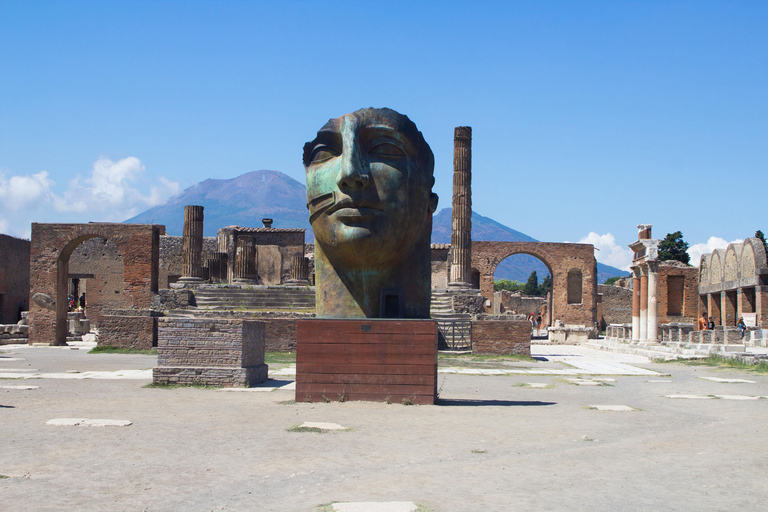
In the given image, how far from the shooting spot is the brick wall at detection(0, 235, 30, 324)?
3016cm

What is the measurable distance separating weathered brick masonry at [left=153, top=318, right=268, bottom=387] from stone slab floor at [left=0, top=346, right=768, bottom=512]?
466mm

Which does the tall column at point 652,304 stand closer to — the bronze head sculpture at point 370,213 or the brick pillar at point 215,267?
the brick pillar at point 215,267

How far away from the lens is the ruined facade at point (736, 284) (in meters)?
29.9

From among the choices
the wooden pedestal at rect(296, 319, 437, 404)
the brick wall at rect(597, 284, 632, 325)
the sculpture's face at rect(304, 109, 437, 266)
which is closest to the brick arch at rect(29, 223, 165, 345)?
the sculpture's face at rect(304, 109, 437, 266)

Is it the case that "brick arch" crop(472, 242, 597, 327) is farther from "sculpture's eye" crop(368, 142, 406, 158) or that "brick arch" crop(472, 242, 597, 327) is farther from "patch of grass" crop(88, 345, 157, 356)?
"sculpture's eye" crop(368, 142, 406, 158)

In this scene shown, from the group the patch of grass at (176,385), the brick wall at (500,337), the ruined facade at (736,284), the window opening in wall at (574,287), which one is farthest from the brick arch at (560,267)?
the patch of grass at (176,385)

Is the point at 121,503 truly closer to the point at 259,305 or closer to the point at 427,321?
the point at 427,321

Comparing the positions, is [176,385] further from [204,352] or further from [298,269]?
[298,269]

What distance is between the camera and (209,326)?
10781 mm

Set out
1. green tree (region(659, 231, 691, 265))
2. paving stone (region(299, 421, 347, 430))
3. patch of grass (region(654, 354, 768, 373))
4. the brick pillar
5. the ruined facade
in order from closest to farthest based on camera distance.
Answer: paving stone (region(299, 421, 347, 430)), patch of grass (region(654, 354, 768, 373)), the ruined facade, the brick pillar, green tree (region(659, 231, 691, 265))

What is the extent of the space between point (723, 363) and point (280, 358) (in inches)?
430

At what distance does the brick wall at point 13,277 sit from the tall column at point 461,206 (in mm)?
18365

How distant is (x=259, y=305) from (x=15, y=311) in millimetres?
14108

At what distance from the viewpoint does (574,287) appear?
42.3 meters
